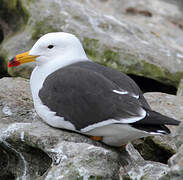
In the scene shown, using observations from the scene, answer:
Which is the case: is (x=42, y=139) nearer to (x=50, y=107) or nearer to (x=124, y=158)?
(x=50, y=107)

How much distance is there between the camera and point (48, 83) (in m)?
4.91

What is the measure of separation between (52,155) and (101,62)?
346 cm

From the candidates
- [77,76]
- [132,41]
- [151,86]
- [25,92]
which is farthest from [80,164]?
[132,41]

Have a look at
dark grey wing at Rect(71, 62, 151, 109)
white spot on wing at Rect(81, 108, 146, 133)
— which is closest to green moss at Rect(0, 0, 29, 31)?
dark grey wing at Rect(71, 62, 151, 109)

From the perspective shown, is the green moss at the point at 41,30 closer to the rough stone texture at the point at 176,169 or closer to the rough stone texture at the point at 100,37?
the rough stone texture at the point at 100,37

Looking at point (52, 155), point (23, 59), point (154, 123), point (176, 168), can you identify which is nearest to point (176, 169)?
point (176, 168)

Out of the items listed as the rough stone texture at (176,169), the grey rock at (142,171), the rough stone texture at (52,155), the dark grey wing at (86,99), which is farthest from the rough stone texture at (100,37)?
the rough stone texture at (176,169)

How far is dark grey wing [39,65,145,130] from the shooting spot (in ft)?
14.5

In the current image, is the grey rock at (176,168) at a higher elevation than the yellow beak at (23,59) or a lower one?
higher

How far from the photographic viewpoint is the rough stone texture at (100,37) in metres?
7.52

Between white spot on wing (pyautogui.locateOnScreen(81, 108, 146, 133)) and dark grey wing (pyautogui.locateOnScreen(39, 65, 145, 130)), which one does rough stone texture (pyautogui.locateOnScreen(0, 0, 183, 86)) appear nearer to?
dark grey wing (pyautogui.locateOnScreen(39, 65, 145, 130))

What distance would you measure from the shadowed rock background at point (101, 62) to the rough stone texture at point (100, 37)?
16 mm

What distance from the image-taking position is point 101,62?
24.9 feet

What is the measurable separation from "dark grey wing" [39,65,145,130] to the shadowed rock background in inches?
9.3
